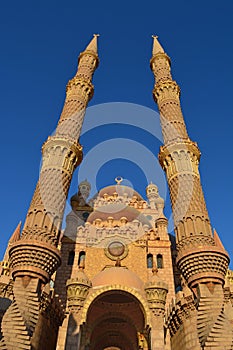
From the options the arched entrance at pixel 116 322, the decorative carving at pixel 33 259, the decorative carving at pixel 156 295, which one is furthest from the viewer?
the arched entrance at pixel 116 322

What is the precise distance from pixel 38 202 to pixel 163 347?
855 centimetres

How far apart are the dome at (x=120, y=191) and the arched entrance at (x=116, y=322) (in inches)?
524

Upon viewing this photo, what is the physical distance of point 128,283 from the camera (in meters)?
15.8

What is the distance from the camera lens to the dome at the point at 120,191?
31031 mm

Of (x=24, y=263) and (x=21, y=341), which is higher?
(x=24, y=263)

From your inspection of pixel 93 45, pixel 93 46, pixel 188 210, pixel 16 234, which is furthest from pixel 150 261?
pixel 93 45

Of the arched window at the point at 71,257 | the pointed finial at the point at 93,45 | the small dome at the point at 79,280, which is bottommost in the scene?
the small dome at the point at 79,280

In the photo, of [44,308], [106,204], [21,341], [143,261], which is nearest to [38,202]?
[44,308]

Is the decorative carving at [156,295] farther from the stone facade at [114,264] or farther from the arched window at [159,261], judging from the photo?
the arched window at [159,261]

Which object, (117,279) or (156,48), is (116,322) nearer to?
(117,279)

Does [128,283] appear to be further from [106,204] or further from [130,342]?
[106,204]

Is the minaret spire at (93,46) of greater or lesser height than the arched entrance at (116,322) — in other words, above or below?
above

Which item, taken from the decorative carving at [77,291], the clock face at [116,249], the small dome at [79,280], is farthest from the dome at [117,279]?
the clock face at [116,249]

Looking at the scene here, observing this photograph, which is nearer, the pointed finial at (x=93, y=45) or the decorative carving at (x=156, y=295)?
the decorative carving at (x=156, y=295)
